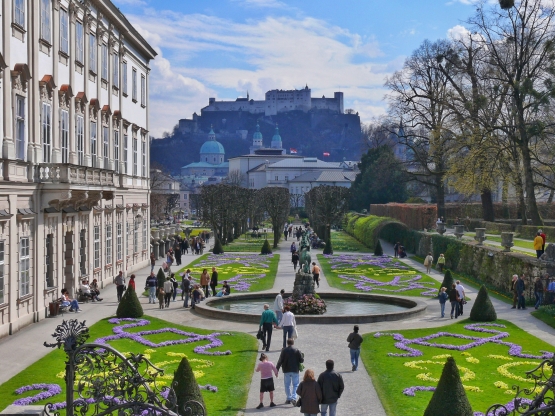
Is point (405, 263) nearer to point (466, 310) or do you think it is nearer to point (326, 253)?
point (326, 253)

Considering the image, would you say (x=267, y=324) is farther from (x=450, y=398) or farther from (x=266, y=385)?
(x=450, y=398)

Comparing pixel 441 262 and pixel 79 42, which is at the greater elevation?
pixel 79 42

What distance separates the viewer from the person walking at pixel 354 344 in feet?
58.6

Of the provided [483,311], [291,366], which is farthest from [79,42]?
[291,366]

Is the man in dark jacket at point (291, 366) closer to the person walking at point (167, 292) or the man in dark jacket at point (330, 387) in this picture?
the man in dark jacket at point (330, 387)

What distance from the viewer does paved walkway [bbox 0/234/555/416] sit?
15.6 m

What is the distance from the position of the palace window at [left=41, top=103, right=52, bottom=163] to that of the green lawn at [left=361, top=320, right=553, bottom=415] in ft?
42.5

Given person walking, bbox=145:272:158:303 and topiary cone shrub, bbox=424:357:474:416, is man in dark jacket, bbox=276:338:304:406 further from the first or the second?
person walking, bbox=145:272:158:303

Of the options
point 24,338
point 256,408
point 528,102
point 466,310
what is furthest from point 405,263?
point 256,408

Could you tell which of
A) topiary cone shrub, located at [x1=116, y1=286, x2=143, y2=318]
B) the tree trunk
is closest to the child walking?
topiary cone shrub, located at [x1=116, y1=286, x2=143, y2=318]

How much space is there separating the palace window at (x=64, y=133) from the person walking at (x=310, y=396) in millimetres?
A: 18611

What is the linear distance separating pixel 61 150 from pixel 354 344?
50.9ft

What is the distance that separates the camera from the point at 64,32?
28.9 m

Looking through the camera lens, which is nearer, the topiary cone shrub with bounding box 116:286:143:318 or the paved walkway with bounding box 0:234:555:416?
the paved walkway with bounding box 0:234:555:416
